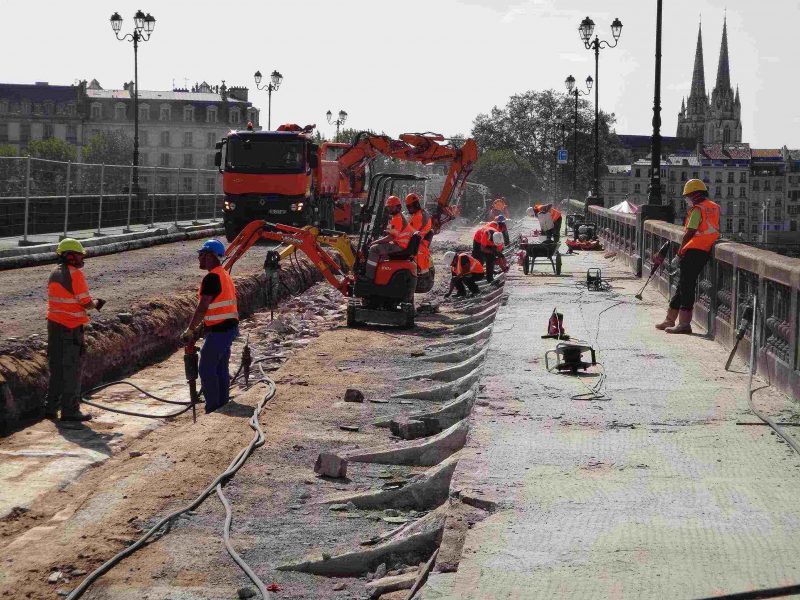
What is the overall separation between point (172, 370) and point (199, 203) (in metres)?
27.0

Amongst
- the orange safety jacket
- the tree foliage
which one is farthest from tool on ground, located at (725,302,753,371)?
the tree foliage

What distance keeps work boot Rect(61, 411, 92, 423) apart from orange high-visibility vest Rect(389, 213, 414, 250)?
763 cm

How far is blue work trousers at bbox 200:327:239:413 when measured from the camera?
13023mm

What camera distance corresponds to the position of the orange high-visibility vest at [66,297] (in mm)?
12750

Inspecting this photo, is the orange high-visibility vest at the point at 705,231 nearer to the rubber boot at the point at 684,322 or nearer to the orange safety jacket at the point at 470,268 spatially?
the rubber boot at the point at 684,322

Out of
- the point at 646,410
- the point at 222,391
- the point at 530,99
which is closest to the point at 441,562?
the point at 646,410

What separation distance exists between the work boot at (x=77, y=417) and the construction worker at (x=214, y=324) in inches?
53.9

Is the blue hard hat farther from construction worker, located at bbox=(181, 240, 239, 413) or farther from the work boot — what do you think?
the work boot

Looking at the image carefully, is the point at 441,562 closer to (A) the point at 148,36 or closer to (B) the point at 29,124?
(A) the point at 148,36

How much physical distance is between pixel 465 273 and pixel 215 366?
12.7m

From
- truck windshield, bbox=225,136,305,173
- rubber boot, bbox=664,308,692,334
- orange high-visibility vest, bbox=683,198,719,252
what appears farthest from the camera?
truck windshield, bbox=225,136,305,173

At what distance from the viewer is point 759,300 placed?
40.1 ft

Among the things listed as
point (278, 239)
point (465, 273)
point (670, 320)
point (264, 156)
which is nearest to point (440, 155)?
point (264, 156)

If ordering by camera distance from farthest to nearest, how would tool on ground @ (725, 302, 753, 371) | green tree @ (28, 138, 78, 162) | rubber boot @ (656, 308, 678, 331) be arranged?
1. green tree @ (28, 138, 78, 162)
2. rubber boot @ (656, 308, 678, 331)
3. tool on ground @ (725, 302, 753, 371)
